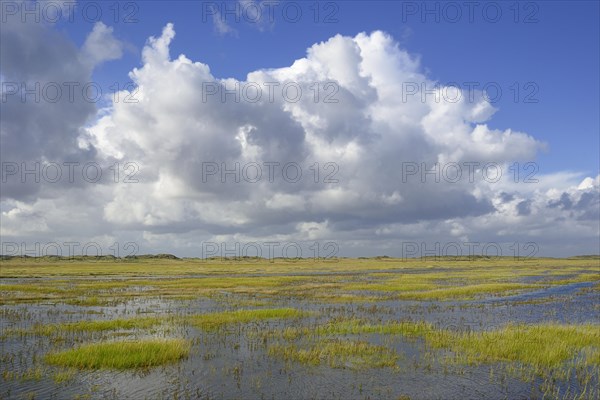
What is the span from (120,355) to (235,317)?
1340cm

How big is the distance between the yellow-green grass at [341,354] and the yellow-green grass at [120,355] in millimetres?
4856

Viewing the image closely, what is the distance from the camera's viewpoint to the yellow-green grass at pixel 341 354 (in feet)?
66.6

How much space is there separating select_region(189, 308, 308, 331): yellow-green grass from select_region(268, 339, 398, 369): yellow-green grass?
8263 mm

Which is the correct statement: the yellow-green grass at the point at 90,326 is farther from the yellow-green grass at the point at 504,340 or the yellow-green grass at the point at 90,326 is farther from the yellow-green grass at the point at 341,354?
the yellow-green grass at the point at 341,354

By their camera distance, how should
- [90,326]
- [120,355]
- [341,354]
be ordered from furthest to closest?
[90,326], [341,354], [120,355]

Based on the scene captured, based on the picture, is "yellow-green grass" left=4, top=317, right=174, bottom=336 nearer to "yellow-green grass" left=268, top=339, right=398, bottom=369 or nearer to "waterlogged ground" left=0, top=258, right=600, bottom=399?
"waterlogged ground" left=0, top=258, right=600, bottom=399

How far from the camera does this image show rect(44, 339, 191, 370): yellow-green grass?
19.6 metres

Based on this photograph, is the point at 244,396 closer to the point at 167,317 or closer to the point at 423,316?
the point at 167,317

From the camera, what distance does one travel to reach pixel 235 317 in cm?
3328

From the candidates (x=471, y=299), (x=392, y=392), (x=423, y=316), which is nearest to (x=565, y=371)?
(x=392, y=392)

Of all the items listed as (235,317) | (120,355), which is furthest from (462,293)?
(120,355)

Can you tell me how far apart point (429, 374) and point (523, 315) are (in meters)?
21.5

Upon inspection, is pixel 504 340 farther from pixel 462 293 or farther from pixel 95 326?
pixel 462 293

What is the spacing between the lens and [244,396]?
16.2 meters
